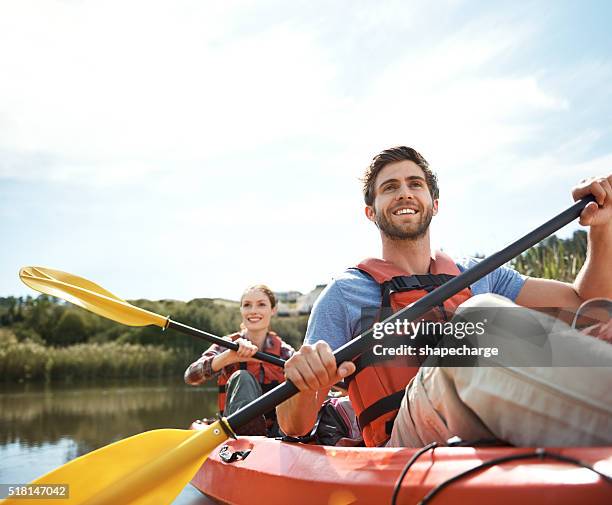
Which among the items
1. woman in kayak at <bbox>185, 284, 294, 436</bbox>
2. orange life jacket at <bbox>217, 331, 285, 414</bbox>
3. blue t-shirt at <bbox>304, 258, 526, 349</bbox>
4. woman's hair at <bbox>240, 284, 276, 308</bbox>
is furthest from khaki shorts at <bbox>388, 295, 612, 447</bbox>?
woman's hair at <bbox>240, 284, 276, 308</bbox>

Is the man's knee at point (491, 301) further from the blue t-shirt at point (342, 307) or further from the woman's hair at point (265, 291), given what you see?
the woman's hair at point (265, 291)

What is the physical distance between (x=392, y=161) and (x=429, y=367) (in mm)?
1034

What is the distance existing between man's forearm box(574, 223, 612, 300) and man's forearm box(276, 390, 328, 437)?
3.39 ft

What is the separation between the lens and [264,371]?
382 cm

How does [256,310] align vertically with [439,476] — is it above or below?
above

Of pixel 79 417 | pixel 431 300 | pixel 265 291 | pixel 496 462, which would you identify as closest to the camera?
pixel 496 462

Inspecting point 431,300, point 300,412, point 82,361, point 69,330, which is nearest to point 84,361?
point 82,361

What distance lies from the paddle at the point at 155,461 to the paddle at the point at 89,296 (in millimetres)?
1252

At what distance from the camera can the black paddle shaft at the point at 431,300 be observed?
1.62 metres

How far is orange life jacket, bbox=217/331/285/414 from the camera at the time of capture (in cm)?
379

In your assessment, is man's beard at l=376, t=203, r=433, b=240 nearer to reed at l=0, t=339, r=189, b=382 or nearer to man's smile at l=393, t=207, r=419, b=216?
man's smile at l=393, t=207, r=419, b=216

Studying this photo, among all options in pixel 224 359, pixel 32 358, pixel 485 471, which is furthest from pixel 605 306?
pixel 32 358

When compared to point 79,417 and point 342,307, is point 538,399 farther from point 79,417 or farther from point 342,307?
point 79,417

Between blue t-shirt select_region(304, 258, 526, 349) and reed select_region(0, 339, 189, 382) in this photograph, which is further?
reed select_region(0, 339, 189, 382)
